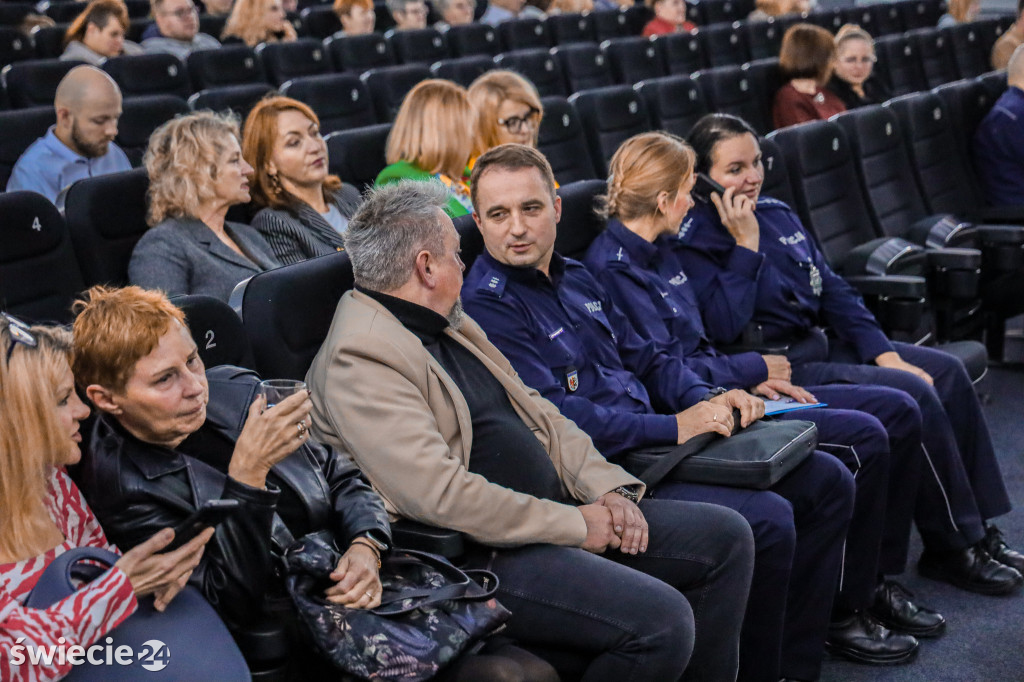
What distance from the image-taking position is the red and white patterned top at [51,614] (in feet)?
4.38

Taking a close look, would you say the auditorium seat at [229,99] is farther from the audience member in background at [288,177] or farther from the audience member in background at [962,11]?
the audience member in background at [962,11]

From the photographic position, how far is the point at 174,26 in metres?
5.84

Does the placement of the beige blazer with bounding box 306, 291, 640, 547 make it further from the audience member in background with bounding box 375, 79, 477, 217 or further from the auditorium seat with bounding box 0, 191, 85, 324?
the audience member in background with bounding box 375, 79, 477, 217

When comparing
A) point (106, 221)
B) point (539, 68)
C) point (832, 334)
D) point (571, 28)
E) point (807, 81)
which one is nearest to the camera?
point (106, 221)

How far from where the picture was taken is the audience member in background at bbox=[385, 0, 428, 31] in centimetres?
718

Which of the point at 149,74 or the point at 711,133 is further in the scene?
the point at 149,74

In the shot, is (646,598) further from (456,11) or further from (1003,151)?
(456,11)

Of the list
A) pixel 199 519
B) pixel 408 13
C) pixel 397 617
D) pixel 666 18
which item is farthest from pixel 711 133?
pixel 666 18

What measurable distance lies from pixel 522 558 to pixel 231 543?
1.77ft

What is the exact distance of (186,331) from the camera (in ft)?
5.51

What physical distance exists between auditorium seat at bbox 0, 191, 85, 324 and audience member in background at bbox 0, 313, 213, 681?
3.83 feet

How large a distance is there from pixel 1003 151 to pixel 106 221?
3.63 metres

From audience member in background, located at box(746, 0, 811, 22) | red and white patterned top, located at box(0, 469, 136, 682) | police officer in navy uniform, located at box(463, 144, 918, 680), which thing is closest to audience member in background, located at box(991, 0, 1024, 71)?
audience member in background, located at box(746, 0, 811, 22)

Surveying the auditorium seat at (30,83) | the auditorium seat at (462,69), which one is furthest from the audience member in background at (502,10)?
the auditorium seat at (30,83)
